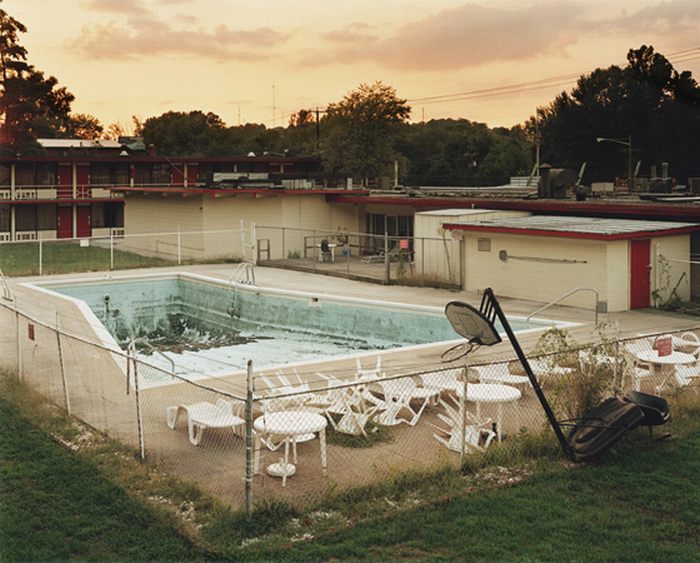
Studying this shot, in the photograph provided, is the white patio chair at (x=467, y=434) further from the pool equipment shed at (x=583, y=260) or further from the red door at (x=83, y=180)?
the red door at (x=83, y=180)

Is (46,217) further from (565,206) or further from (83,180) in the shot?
(565,206)

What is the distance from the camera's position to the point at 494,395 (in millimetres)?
11039

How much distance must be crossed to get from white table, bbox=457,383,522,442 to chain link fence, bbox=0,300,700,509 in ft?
0.08

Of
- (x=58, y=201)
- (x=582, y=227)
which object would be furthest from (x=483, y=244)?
(x=58, y=201)

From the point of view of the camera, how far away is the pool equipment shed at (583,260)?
21.6 m

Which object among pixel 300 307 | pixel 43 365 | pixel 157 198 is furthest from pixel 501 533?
pixel 157 198

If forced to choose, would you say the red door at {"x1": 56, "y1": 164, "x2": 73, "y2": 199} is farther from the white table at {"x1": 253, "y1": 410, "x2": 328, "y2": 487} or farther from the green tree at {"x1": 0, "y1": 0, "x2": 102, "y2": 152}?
the white table at {"x1": 253, "y1": 410, "x2": 328, "y2": 487}

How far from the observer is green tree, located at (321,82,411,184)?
63.0 meters

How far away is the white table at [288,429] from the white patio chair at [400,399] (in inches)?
64.1

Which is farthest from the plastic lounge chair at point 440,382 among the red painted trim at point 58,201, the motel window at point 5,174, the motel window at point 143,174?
the motel window at point 143,174

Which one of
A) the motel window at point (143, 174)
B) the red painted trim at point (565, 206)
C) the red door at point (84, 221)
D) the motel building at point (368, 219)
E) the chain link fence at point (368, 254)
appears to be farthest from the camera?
the motel window at point (143, 174)

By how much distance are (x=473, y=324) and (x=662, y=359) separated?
16.2ft

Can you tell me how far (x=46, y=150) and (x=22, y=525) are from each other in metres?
59.8

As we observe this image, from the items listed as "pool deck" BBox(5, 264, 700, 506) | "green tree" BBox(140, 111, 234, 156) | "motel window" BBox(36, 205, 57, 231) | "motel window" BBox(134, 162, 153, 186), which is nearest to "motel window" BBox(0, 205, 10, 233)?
"motel window" BBox(36, 205, 57, 231)
